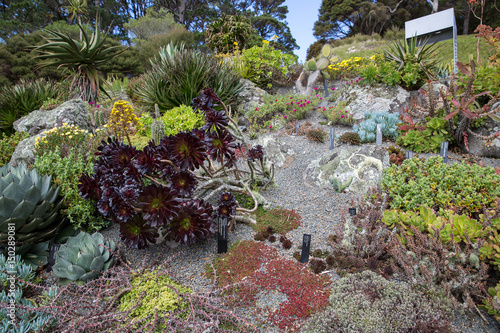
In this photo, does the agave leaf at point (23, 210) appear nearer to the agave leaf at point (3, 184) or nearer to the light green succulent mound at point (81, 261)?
the agave leaf at point (3, 184)

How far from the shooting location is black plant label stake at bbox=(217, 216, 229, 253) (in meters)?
2.67

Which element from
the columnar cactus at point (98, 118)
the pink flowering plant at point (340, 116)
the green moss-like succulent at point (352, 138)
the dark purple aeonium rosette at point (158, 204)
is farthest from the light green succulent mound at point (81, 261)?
the pink flowering plant at point (340, 116)

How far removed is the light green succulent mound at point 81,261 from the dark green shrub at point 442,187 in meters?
2.88

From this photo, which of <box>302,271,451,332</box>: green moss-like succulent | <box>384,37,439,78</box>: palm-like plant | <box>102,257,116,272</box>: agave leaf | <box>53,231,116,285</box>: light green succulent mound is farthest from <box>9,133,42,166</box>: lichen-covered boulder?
<box>384,37,439,78</box>: palm-like plant

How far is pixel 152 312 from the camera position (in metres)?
1.88

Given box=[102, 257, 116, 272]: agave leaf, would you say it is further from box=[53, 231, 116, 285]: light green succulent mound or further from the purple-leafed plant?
the purple-leafed plant

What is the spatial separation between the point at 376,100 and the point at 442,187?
13.1ft

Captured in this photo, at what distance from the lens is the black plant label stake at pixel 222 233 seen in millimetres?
2666

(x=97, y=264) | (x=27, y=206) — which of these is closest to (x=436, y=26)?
(x=97, y=264)

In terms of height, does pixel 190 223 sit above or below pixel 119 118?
below

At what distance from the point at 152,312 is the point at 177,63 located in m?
5.96

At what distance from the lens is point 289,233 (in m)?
3.10

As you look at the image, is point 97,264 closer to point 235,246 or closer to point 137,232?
point 137,232

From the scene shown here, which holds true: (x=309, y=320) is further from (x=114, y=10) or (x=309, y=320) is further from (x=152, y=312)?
(x=114, y=10)
